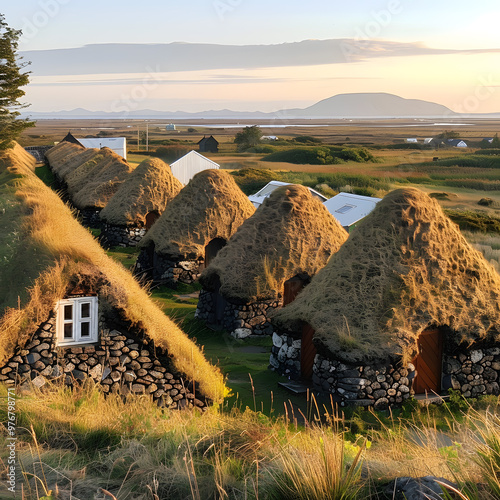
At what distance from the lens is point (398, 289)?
14977mm

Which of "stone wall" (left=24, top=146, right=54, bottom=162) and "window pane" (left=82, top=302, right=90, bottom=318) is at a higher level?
"stone wall" (left=24, top=146, right=54, bottom=162)

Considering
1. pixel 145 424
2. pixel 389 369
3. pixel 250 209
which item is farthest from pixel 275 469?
pixel 250 209

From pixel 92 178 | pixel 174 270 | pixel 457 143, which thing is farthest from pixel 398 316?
pixel 457 143

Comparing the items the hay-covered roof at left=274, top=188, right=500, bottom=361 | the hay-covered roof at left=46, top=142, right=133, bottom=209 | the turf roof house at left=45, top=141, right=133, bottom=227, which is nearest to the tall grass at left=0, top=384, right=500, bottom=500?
the hay-covered roof at left=274, top=188, right=500, bottom=361

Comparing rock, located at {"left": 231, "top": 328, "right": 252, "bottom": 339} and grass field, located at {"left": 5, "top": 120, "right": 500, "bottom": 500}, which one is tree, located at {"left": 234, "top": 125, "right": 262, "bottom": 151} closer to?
rock, located at {"left": 231, "top": 328, "right": 252, "bottom": 339}

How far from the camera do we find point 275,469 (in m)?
6.39

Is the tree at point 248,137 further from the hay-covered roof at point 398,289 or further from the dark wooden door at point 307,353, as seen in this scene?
the dark wooden door at point 307,353

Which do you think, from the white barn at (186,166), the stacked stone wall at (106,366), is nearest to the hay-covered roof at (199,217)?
the stacked stone wall at (106,366)

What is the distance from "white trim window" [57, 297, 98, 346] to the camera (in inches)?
492

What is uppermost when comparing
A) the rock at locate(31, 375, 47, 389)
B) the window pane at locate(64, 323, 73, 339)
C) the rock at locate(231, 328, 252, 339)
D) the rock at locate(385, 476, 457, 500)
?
the rock at locate(385, 476, 457, 500)

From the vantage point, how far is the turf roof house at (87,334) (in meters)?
12.2

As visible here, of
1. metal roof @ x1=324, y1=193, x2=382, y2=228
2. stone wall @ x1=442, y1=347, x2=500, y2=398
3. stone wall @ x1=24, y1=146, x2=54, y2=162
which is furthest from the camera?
stone wall @ x1=24, y1=146, x2=54, y2=162

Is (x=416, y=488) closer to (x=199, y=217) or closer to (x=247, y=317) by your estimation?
(x=247, y=317)

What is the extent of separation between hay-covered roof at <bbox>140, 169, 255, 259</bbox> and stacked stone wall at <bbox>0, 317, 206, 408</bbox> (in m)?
14.3
